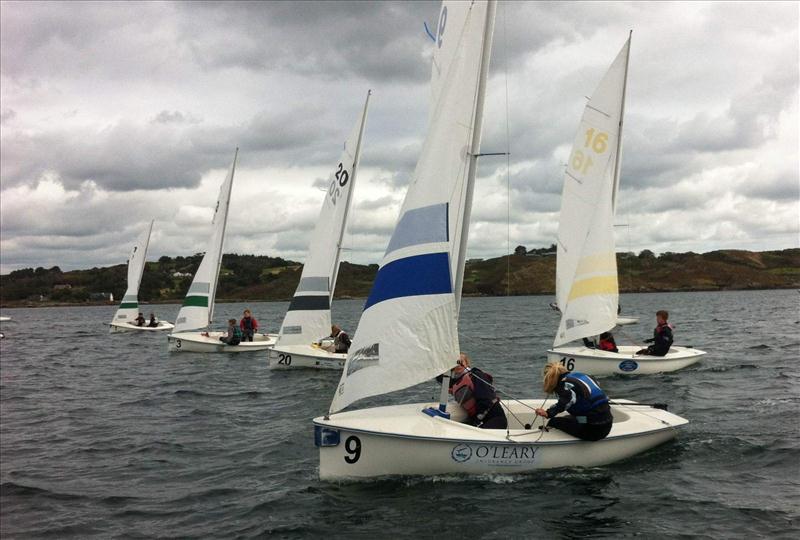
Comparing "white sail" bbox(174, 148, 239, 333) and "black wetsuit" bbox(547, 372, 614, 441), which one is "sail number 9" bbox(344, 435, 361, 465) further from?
"white sail" bbox(174, 148, 239, 333)

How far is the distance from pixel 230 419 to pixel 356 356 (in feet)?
19.5

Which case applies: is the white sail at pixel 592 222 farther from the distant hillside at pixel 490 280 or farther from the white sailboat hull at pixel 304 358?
the distant hillside at pixel 490 280

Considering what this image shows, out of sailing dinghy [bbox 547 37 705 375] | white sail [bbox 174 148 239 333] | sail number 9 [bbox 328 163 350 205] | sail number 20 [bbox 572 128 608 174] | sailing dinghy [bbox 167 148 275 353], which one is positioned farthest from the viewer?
white sail [bbox 174 148 239 333]

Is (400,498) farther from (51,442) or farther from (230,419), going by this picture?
(51,442)

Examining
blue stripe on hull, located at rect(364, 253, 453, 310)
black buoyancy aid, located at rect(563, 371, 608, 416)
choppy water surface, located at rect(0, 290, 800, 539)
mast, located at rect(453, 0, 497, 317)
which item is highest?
mast, located at rect(453, 0, 497, 317)

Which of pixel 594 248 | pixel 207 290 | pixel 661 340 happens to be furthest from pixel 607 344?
pixel 207 290

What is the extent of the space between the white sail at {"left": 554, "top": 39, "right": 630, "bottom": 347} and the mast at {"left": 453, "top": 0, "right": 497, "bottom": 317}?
949cm

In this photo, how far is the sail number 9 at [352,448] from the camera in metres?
8.23

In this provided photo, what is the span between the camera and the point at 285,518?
7.63 meters

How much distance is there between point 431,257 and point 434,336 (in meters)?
1.13

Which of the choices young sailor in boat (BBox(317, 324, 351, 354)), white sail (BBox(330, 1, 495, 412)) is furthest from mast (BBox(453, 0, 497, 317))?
young sailor in boat (BBox(317, 324, 351, 354))

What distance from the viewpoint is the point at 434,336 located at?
866cm

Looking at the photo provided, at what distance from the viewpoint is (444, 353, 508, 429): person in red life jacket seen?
357 inches

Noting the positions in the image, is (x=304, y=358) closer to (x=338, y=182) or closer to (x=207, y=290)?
(x=338, y=182)
